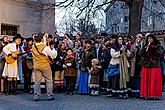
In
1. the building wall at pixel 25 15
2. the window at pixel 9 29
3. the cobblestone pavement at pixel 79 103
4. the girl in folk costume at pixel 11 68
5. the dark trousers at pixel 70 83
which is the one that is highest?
the building wall at pixel 25 15

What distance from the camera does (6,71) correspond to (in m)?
14.0

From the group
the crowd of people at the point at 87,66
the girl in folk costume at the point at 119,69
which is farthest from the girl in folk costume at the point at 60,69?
the girl in folk costume at the point at 119,69

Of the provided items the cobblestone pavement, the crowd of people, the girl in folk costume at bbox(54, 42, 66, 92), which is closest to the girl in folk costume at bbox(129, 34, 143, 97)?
the crowd of people

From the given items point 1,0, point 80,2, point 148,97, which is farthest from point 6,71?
point 80,2

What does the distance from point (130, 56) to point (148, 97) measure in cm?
140

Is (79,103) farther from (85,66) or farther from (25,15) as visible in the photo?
(25,15)

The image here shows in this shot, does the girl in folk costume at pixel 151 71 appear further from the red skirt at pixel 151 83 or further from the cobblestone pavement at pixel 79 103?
the cobblestone pavement at pixel 79 103

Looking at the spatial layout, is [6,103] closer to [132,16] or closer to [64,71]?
[64,71]

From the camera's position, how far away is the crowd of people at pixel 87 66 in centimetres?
1257

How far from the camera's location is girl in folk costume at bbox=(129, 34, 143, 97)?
1320 centimetres

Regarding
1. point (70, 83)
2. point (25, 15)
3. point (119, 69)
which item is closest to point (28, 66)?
point (70, 83)

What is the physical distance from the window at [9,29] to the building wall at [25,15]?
171 millimetres

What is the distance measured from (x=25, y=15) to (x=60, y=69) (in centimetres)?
786

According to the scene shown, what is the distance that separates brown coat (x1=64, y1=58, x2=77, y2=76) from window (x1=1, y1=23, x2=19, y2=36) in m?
6.56
